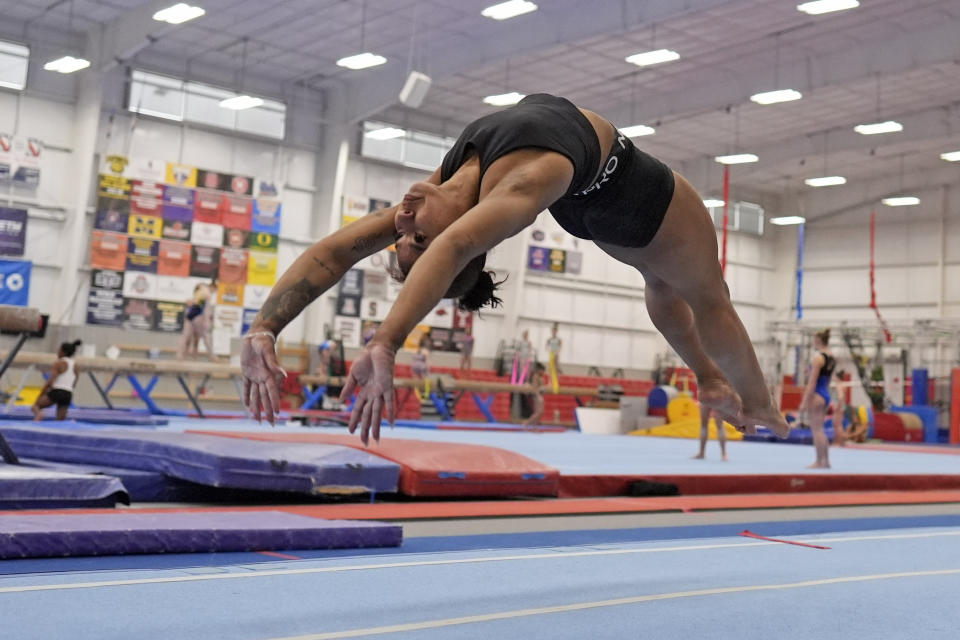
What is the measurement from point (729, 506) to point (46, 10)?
14965 mm

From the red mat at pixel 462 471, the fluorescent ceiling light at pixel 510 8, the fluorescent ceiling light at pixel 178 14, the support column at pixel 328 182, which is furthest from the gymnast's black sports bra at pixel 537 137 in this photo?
the support column at pixel 328 182

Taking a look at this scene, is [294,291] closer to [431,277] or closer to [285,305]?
[285,305]

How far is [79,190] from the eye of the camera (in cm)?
1722

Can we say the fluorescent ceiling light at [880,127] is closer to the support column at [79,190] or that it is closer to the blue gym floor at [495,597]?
the support column at [79,190]

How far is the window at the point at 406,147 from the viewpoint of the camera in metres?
21.2

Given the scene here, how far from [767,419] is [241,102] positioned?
52.7 feet

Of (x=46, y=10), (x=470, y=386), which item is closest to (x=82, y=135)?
(x=46, y=10)

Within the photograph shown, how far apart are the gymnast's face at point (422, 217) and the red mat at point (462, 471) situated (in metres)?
3.18

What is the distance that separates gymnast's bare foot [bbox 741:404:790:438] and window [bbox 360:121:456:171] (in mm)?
17298

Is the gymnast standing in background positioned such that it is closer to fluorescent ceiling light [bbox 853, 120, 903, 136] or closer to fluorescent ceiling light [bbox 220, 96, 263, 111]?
fluorescent ceiling light [bbox 220, 96, 263, 111]

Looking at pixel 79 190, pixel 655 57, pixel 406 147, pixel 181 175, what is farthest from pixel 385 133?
pixel 655 57

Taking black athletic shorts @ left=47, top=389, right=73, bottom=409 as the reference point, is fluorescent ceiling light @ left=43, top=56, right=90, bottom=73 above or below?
above

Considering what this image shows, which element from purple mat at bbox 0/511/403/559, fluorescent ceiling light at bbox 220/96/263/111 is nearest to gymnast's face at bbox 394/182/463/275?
purple mat at bbox 0/511/403/559

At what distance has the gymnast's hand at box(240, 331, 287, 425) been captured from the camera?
2.68m
